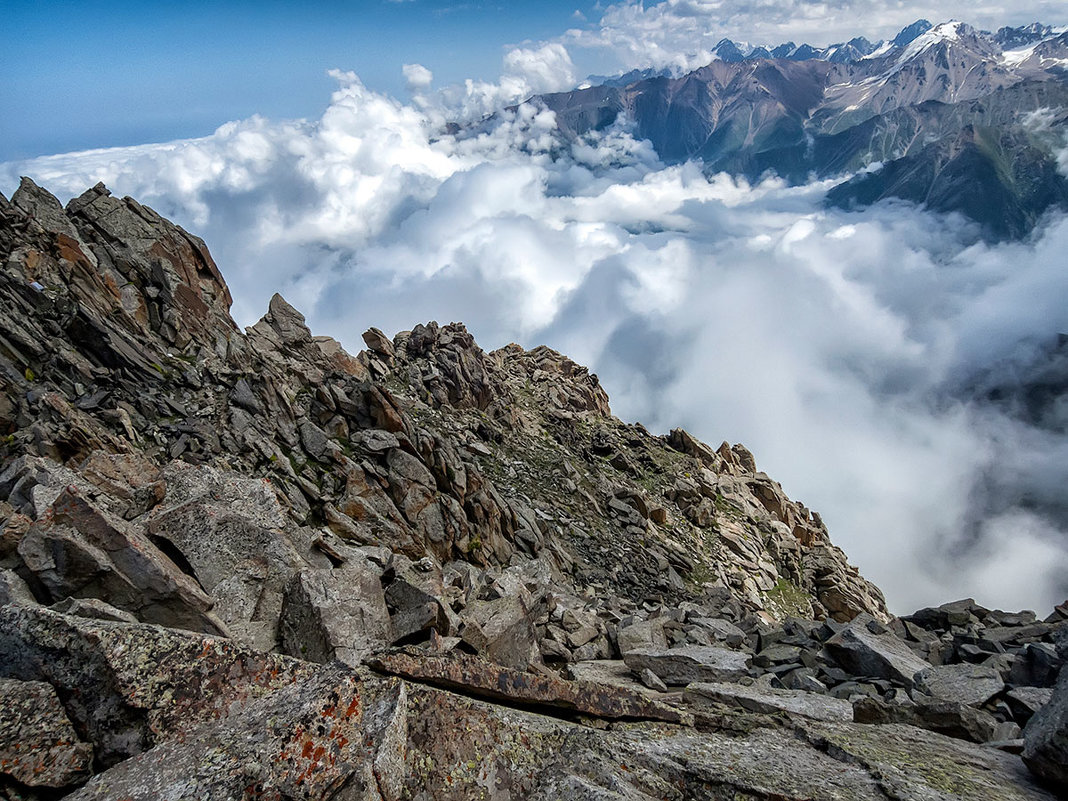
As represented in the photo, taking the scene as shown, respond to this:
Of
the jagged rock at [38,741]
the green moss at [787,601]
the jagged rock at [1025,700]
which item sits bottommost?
the green moss at [787,601]

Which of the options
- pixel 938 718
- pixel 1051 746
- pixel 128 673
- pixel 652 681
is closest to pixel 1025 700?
pixel 938 718

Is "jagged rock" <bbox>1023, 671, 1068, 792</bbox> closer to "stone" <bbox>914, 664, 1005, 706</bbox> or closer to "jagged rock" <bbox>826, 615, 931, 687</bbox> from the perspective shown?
"stone" <bbox>914, 664, 1005, 706</bbox>

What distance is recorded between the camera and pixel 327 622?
42.8 feet

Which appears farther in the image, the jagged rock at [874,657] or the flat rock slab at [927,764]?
the jagged rock at [874,657]

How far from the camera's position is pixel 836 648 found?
20875mm

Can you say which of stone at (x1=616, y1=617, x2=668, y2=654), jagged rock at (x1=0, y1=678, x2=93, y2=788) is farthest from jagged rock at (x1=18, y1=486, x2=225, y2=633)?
stone at (x1=616, y1=617, x2=668, y2=654)

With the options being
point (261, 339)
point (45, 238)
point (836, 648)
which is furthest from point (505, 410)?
point (836, 648)

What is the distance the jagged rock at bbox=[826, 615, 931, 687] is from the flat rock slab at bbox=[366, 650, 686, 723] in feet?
43.5

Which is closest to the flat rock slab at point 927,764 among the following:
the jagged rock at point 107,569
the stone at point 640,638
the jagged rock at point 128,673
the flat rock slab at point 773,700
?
the flat rock slab at point 773,700

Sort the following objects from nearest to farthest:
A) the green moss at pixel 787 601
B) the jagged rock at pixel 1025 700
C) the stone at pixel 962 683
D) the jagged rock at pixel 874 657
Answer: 1. the jagged rock at pixel 1025 700
2. the stone at pixel 962 683
3. the jagged rock at pixel 874 657
4. the green moss at pixel 787 601

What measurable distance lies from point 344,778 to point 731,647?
22.0m

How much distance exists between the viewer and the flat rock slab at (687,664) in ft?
61.8

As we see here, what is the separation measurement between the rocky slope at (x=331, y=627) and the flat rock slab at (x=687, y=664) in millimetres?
119

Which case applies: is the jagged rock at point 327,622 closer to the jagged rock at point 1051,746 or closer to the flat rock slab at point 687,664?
the flat rock slab at point 687,664
